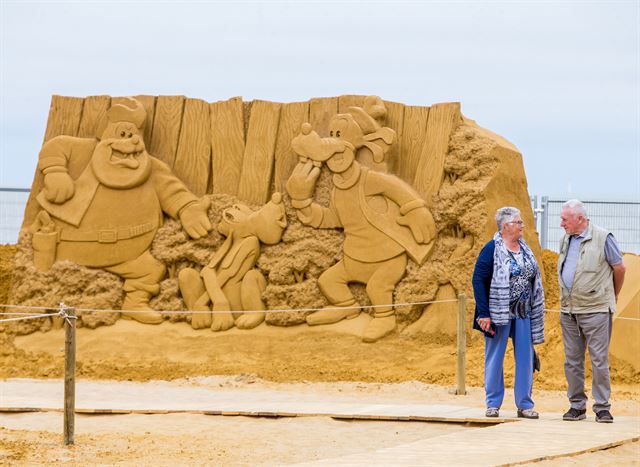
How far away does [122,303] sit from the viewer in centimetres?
1300

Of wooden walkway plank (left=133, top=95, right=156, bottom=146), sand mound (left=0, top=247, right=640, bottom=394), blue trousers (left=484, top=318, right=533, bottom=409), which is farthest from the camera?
wooden walkway plank (left=133, top=95, right=156, bottom=146)

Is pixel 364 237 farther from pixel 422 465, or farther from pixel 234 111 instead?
pixel 422 465

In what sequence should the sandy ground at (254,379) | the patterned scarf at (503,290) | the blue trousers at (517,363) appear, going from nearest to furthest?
the sandy ground at (254,379)
the patterned scarf at (503,290)
the blue trousers at (517,363)

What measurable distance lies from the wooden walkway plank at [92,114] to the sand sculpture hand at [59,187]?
58cm

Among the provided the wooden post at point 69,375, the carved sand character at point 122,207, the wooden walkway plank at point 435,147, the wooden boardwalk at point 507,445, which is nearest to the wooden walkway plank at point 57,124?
the carved sand character at point 122,207

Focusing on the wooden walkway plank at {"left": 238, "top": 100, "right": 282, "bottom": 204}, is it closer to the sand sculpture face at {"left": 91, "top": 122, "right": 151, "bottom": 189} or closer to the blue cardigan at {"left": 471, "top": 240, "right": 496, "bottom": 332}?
the sand sculpture face at {"left": 91, "top": 122, "right": 151, "bottom": 189}

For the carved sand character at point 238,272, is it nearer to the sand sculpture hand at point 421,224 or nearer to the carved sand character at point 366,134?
the carved sand character at point 366,134

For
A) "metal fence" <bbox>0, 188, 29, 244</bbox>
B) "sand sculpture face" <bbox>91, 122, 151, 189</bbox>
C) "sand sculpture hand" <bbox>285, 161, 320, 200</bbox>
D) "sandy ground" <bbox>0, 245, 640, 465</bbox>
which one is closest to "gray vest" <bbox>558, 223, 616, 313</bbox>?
"sandy ground" <bbox>0, 245, 640, 465</bbox>

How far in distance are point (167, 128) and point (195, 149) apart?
1.34 feet

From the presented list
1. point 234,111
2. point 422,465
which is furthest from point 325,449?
point 234,111

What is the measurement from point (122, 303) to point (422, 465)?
698cm

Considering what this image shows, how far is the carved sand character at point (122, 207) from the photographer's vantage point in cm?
1291

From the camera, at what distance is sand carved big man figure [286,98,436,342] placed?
12.2 m

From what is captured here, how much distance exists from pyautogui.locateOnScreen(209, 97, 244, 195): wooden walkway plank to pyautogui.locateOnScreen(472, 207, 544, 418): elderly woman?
16.3 ft
